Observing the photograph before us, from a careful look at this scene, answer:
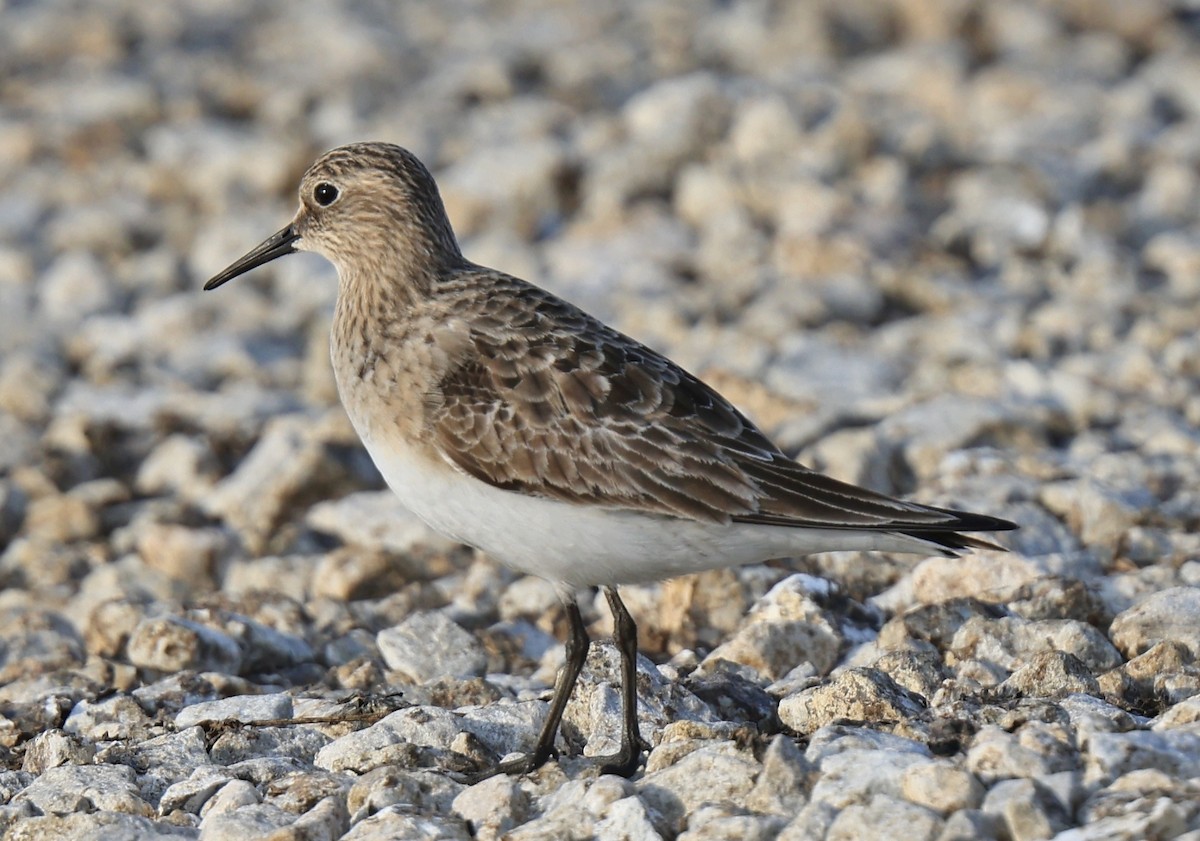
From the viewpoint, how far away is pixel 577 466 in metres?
5.87

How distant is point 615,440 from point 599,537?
361 millimetres

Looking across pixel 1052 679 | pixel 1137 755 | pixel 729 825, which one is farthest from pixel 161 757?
pixel 1137 755

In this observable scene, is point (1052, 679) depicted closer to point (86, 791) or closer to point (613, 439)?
point (613, 439)

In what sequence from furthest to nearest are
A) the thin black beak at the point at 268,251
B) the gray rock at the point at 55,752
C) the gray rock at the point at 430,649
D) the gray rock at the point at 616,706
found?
the thin black beak at the point at 268,251
the gray rock at the point at 430,649
the gray rock at the point at 616,706
the gray rock at the point at 55,752

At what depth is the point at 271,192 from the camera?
40.5 ft

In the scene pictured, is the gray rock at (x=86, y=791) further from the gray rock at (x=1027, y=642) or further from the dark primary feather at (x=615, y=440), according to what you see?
the gray rock at (x=1027, y=642)

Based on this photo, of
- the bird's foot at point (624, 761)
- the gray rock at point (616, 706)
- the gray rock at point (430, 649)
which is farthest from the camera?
the gray rock at point (430, 649)

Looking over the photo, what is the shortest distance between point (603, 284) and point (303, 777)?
237 inches

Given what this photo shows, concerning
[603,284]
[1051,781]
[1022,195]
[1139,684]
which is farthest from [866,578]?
[1022,195]

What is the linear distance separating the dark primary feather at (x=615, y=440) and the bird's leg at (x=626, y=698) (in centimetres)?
40

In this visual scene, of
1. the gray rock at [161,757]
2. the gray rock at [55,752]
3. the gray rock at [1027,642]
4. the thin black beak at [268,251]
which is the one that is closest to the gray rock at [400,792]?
the gray rock at [161,757]

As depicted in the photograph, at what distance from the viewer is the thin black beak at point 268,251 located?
7258mm

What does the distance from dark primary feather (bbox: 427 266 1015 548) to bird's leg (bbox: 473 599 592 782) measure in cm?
49

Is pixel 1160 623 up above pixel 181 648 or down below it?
above
